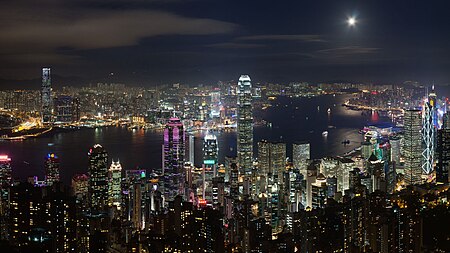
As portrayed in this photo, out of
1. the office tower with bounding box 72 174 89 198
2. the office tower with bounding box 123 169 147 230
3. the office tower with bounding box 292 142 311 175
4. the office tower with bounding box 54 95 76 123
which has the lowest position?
the office tower with bounding box 123 169 147 230

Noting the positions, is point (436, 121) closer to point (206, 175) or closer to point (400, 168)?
point (400, 168)

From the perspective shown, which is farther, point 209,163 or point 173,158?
point 209,163

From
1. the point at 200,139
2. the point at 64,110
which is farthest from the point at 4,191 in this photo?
the point at 200,139

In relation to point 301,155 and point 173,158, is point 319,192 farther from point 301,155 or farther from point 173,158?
point 173,158

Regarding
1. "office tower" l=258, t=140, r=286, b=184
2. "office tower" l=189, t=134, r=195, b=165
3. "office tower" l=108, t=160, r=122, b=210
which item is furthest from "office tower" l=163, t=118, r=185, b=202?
"office tower" l=258, t=140, r=286, b=184

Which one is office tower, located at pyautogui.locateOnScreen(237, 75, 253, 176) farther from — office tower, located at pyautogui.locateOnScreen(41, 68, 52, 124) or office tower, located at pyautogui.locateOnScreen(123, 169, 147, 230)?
office tower, located at pyautogui.locateOnScreen(41, 68, 52, 124)

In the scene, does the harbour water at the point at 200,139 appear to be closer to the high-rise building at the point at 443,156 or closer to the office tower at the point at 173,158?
the office tower at the point at 173,158

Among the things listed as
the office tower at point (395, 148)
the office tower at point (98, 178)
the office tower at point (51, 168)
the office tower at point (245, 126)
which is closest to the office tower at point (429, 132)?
the office tower at point (395, 148)
